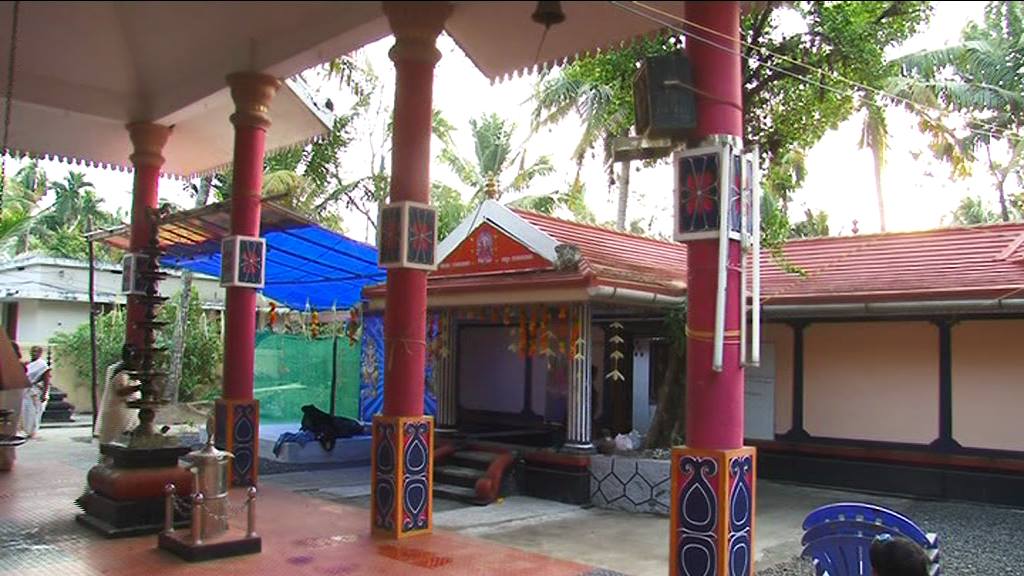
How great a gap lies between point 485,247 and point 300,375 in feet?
24.6

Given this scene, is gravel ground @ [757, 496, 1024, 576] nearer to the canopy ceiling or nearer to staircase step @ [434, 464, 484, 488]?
staircase step @ [434, 464, 484, 488]

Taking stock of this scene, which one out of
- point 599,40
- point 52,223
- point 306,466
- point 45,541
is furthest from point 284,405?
point 52,223

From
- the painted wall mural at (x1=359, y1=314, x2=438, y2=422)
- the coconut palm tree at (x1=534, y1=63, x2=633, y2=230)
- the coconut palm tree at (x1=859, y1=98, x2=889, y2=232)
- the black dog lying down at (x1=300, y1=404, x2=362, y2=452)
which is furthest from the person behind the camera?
the coconut palm tree at (x1=534, y1=63, x2=633, y2=230)

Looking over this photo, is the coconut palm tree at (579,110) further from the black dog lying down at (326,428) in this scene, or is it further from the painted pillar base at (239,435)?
the painted pillar base at (239,435)

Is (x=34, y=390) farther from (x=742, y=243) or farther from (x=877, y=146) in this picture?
(x=877, y=146)

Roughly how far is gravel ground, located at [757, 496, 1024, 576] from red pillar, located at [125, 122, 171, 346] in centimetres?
879

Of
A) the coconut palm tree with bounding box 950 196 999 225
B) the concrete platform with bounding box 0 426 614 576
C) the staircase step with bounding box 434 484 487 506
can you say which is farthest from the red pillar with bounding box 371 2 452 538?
the coconut palm tree with bounding box 950 196 999 225

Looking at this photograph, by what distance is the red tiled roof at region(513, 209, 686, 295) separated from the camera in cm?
1021

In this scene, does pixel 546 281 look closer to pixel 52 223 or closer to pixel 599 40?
pixel 599 40

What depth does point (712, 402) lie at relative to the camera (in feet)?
18.1

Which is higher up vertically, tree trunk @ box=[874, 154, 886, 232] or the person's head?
tree trunk @ box=[874, 154, 886, 232]

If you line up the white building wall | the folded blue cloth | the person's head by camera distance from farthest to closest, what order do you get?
the white building wall
the folded blue cloth
the person's head

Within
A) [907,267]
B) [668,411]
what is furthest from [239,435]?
[907,267]

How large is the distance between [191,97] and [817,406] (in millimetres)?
8896
